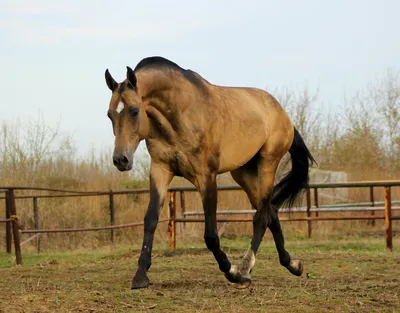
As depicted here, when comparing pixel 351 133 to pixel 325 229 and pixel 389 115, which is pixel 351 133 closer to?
pixel 389 115

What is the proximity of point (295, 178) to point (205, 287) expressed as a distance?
2.47 metres

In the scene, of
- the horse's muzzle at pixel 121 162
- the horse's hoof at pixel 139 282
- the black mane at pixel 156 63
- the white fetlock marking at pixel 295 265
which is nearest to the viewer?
the horse's muzzle at pixel 121 162

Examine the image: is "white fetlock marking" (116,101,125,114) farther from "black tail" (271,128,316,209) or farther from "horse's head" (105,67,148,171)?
"black tail" (271,128,316,209)

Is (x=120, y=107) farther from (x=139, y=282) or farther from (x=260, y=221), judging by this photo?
(x=260, y=221)

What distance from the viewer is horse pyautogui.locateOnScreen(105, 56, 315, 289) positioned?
5695 mm

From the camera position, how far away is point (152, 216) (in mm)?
6191

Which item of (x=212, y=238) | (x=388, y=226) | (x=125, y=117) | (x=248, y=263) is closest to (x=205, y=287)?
(x=212, y=238)

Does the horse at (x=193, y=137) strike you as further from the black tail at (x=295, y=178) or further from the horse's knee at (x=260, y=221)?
the black tail at (x=295, y=178)

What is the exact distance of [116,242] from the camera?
15.5 meters

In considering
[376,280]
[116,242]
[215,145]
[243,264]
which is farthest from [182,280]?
[116,242]

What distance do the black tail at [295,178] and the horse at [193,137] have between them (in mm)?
746

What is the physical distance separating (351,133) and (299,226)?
422 inches

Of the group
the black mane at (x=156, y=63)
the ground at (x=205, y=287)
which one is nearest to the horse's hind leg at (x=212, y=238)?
the ground at (x=205, y=287)

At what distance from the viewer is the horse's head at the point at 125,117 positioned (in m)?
5.50
